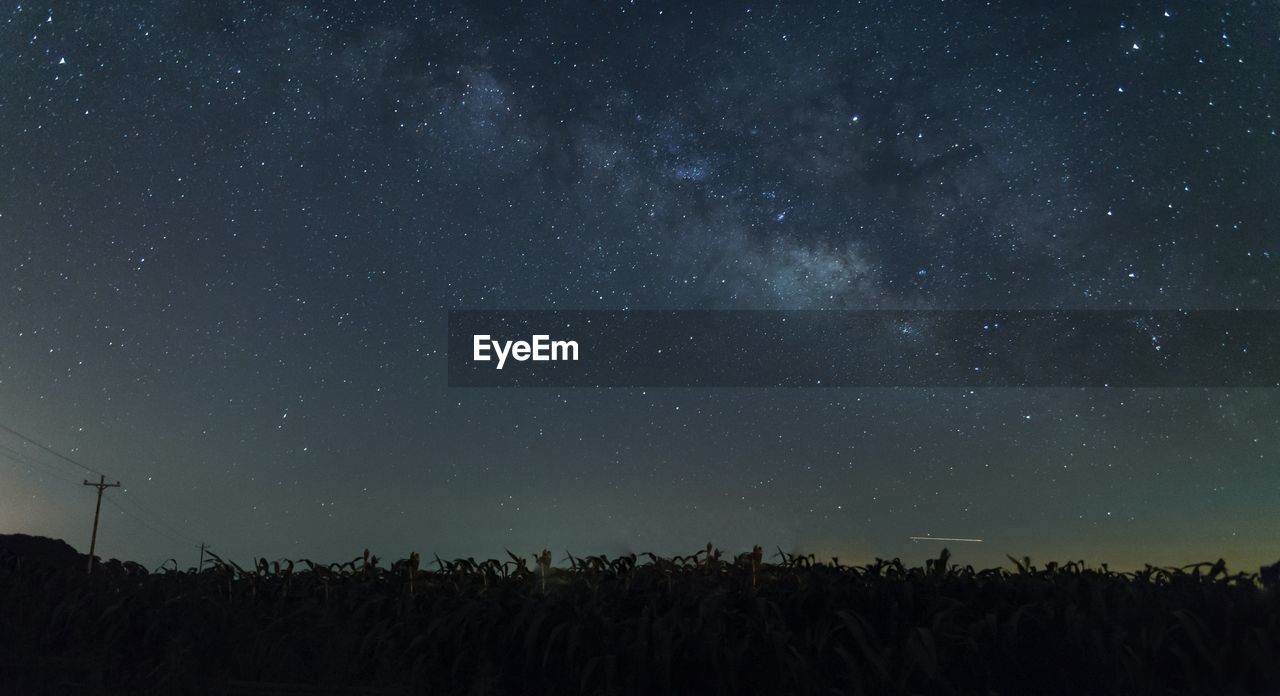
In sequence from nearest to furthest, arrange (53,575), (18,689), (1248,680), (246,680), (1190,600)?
(1248,680) → (1190,600) → (246,680) → (18,689) → (53,575)

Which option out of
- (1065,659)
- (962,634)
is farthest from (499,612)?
(1065,659)

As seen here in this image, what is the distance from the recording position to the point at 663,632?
334 centimetres

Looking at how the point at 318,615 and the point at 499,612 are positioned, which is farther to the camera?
the point at 318,615

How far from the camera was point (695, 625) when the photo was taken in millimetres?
3477

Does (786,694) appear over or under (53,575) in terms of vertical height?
under

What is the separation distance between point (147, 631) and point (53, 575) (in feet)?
7.14

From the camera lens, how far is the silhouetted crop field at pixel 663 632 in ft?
10.7

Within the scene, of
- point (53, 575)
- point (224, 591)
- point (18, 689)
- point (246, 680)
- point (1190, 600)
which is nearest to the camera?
point (1190, 600)

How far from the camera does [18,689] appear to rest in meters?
4.44

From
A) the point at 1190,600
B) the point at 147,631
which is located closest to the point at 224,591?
the point at 147,631

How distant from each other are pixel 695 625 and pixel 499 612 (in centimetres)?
98

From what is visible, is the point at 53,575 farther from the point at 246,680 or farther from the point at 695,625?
the point at 695,625

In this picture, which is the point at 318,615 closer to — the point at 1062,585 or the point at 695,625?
the point at 695,625

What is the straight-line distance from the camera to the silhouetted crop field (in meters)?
3.26
